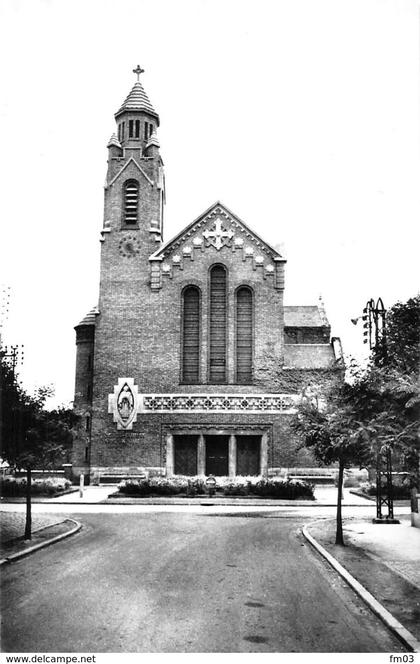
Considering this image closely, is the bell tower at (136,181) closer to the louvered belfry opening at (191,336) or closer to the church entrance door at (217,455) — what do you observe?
the louvered belfry opening at (191,336)

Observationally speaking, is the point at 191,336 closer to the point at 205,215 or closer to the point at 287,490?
the point at 205,215

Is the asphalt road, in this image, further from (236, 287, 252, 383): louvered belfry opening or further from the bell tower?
the bell tower

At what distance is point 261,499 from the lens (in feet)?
103

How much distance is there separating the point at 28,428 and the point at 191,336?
2212cm

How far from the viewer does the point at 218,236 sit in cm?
4025

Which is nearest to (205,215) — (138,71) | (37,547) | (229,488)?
(138,71)

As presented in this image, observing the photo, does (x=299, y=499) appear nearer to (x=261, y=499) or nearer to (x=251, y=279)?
(x=261, y=499)

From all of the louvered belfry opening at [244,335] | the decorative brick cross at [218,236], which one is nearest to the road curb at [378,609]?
the louvered belfry opening at [244,335]

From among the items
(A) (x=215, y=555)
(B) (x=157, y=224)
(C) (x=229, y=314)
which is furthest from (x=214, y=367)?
(A) (x=215, y=555)

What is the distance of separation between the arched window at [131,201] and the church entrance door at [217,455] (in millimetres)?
13588

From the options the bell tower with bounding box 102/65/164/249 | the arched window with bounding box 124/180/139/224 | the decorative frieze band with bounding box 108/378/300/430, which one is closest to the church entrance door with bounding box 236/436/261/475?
the decorative frieze band with bounding box 108/378/300/430

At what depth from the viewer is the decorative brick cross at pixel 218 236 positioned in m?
40.2

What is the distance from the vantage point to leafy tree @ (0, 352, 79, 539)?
56.6 feet

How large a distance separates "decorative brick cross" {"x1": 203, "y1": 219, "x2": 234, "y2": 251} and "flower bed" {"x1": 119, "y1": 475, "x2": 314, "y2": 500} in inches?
554
